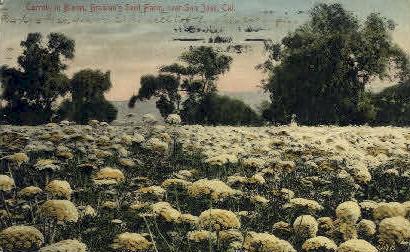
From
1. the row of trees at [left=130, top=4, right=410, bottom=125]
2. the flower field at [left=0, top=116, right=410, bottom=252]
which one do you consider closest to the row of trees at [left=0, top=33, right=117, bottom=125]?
the flower field at [left=0, top=116, right=410, bottom=252]

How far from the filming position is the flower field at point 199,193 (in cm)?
386

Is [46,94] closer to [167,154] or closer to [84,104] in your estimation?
[84,104]

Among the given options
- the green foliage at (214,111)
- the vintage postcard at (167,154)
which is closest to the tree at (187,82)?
the vintage postcard at (167,154)

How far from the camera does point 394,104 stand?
24.3 meters

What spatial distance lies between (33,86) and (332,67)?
446 inches

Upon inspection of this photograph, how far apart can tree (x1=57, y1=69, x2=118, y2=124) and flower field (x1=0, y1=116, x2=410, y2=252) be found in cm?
356

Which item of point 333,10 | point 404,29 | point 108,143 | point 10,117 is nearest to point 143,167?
point 108,143

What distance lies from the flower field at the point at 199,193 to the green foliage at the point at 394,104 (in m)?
14.1

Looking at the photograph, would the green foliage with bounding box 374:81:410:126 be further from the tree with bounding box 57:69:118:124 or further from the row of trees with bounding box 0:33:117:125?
the row of trees with bounding box 0:33:117:125

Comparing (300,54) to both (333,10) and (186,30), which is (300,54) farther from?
(186,30)

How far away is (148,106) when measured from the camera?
16859mm

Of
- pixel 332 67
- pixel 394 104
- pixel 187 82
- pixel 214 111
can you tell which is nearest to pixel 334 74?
pixel 332 67

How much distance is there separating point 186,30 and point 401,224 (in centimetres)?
637

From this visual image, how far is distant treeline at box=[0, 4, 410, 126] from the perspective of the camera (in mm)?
16312
